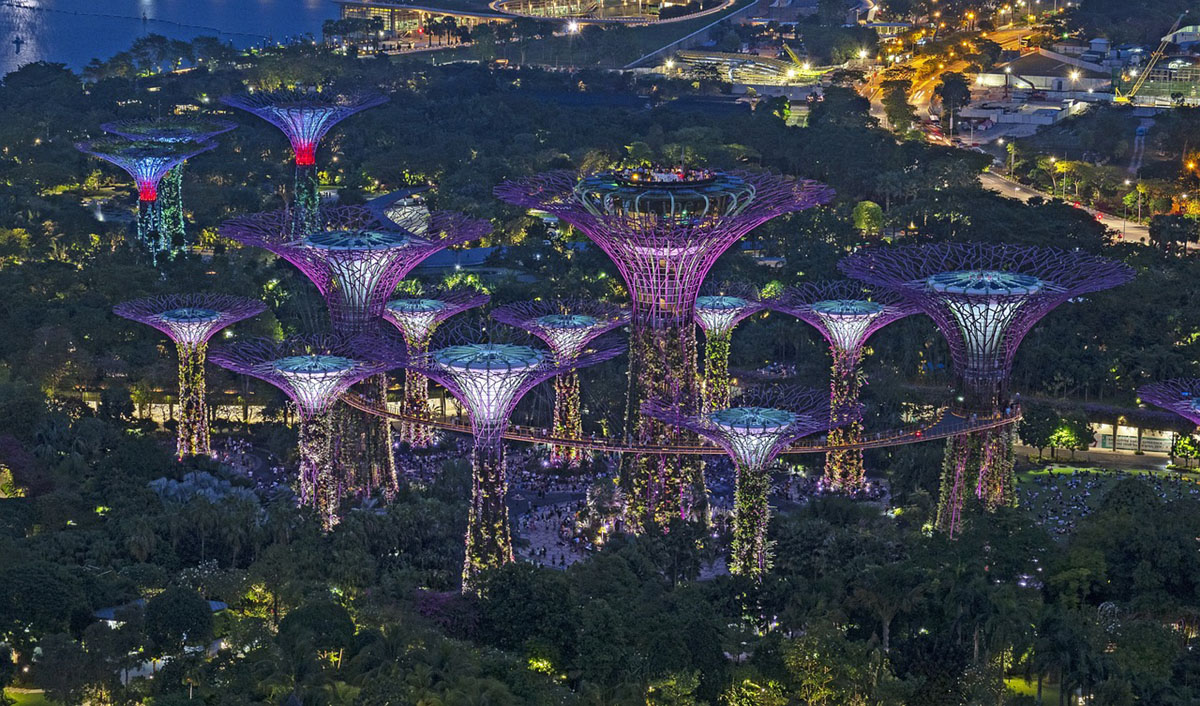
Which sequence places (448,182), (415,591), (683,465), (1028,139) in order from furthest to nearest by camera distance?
(1028,139), (448,182), (683,465), (415,591)

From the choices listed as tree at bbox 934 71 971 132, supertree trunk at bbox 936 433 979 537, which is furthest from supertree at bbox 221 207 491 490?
tree at bbox 934 71 971 132

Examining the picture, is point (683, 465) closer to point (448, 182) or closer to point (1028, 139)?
point (448, 182)

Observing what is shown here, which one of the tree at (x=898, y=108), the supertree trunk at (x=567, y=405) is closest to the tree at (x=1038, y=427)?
the supertree trunk at (x=567, y=405)

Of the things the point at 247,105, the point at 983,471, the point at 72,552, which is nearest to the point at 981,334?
the point at 983,471

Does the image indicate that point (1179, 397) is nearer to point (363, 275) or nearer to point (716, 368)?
point (716, 368)

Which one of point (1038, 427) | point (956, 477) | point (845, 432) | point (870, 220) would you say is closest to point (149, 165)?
point (870, 220)

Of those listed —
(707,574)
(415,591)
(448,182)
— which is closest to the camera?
(415,591)

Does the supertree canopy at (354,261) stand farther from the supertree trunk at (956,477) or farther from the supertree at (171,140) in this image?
the supertree at (171,140)
